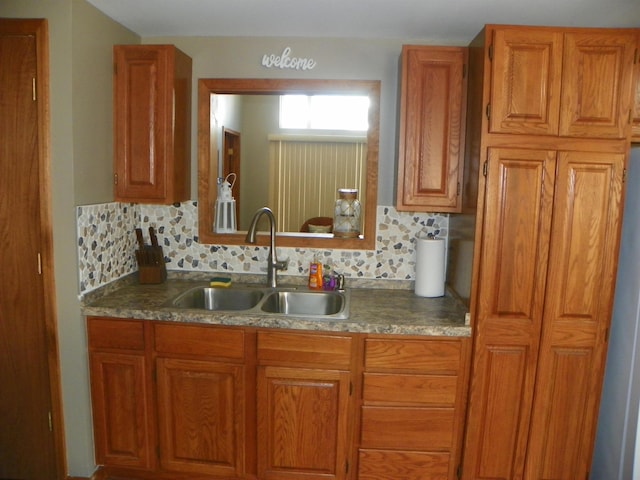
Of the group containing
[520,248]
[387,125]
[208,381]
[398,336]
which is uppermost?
[387,125]

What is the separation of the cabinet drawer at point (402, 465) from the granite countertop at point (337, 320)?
0.58m

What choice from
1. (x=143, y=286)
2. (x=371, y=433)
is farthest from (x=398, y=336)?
(x=143, y=286)

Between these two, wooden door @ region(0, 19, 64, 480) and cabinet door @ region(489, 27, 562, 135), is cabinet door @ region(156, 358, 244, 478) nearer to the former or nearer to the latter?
wooden door @ region(0, 19, 64, 480)

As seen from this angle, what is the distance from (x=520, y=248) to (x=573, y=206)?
0.91ft

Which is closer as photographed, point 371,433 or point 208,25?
point 371,433

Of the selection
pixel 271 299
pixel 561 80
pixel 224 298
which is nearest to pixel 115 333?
pixel 224 298

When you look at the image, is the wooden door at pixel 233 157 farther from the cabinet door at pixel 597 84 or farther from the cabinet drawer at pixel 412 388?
the cabinet door at pixel 597 84

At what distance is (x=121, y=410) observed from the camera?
2176mm

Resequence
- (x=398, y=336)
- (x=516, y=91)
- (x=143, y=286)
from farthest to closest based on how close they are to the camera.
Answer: (x=143, y=286) → (x=398, y=336) → (x=516, y=91)

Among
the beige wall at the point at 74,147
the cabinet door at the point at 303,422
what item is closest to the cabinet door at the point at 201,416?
the cabinet door at the point at 303,422

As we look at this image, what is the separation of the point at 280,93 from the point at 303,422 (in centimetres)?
172

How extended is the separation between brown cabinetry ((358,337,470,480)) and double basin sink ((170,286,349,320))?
0.47 metres

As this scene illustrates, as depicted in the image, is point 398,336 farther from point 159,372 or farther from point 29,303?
point 29,303

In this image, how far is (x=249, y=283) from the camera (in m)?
2.67
